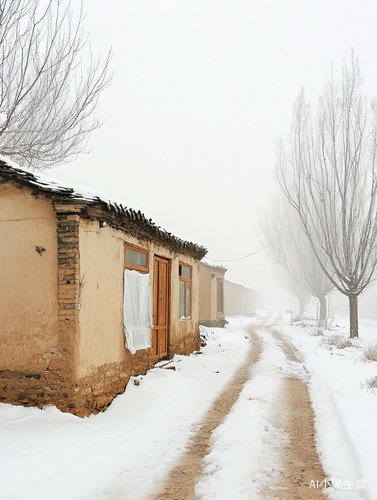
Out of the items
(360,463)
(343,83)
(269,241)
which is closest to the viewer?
(360,463)

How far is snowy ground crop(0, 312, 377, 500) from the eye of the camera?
3.64m

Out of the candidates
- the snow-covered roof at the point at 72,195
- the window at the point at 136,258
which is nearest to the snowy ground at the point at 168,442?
the window at the point at 136,258

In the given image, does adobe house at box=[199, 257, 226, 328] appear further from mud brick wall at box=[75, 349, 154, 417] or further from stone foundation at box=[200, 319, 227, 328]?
mud brick wall at box=[75, 349, 154, 417]

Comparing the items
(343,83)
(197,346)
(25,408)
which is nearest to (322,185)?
(343,83)

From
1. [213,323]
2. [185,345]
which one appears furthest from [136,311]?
[213,323]

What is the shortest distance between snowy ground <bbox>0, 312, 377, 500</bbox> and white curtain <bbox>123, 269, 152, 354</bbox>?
75cm

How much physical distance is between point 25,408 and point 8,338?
1.04m

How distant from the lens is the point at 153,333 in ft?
30.0

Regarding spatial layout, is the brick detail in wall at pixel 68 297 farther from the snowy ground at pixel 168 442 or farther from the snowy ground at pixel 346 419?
the snowy ground at pixel 346 419

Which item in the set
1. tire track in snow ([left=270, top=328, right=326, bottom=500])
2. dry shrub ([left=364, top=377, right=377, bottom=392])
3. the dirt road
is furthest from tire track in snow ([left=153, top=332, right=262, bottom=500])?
dry shrub ([left=364, top=377, right=377, bottom=392])

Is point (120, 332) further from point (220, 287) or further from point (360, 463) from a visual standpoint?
point (220, 287)

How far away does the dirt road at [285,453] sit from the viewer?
11.9ft

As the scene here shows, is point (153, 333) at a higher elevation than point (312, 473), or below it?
higher

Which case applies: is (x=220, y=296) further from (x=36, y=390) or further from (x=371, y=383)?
(x=36, y=390)
